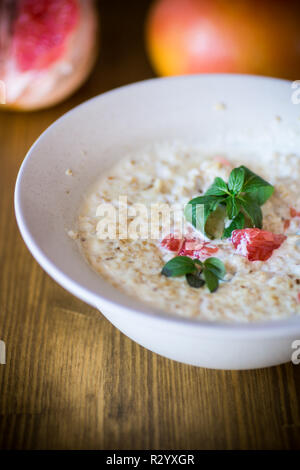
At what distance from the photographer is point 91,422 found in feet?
3.73

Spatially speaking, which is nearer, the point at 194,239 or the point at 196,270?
the point at 196,270

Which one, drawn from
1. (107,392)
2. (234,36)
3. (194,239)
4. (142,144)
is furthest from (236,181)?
(234,36)

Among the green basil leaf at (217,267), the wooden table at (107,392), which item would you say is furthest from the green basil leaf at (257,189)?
the wooden table at (107,392)

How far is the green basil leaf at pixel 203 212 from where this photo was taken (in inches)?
49.3

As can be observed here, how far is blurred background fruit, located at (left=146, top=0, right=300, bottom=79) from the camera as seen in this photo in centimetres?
183

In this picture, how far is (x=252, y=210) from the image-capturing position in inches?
48.9

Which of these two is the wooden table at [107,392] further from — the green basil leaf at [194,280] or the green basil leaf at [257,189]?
the green basil leaf at [257,189]

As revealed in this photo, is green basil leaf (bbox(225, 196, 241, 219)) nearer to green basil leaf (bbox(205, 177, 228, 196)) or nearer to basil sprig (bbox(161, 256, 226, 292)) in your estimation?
green basil leaf (bbox(205, 177, 228, 196))

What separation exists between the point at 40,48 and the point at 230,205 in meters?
1.00

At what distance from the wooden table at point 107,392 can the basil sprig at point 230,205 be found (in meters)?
0.34

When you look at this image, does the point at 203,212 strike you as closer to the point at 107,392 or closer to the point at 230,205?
the point at 230,205

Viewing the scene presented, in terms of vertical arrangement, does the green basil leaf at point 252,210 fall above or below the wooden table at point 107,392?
above

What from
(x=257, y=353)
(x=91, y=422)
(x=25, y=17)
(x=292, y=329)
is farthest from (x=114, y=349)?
(x=25, y=17)

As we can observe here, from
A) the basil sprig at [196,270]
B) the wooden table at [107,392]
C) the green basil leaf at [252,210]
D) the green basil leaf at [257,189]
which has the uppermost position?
the green basil leaf at [257,189]
